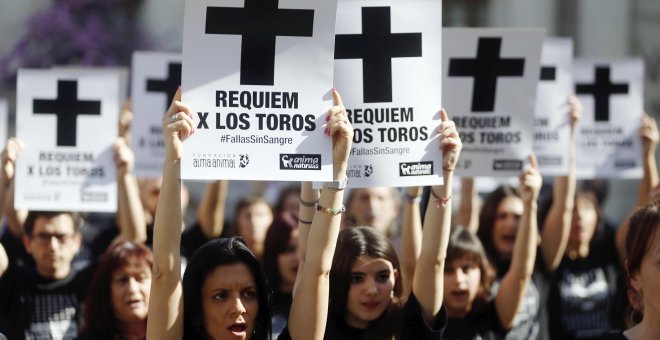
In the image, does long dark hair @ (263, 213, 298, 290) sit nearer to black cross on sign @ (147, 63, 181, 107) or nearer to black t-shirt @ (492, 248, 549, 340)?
black t-shirt @ (492, 248, 549, 340)

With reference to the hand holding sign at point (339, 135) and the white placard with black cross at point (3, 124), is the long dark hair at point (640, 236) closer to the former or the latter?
the hand holding sign at point (339, 135)

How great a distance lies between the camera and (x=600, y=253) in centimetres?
732

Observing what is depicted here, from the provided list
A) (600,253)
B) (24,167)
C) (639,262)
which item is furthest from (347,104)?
(600,253)

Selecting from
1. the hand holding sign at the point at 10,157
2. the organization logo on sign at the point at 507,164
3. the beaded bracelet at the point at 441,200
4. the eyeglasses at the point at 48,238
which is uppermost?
the hand holding sign at the point at 10,157

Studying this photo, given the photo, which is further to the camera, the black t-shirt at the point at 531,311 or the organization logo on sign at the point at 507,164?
the organization logo on sign at the point at 507,164

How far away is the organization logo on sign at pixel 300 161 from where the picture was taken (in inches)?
171

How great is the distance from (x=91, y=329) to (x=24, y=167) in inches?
56.7

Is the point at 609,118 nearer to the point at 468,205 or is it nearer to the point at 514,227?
the point at 468,205

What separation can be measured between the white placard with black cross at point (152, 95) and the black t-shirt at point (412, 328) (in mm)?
2988

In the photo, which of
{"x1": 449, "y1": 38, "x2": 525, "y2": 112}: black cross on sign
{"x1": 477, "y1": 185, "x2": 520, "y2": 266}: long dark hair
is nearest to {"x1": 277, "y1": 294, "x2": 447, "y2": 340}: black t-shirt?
{"x1": 449, "y1": 38, "x2": 525, "y2": 112}: black cross on sign

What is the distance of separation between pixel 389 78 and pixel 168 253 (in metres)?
1.20

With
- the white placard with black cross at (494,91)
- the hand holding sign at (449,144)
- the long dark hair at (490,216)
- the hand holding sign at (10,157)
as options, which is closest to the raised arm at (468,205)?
the long dark hair at (490,216)

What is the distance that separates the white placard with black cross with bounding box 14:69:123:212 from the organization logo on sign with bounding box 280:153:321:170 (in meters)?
2.55

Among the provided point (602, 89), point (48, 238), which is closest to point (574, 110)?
point (602, 89)
